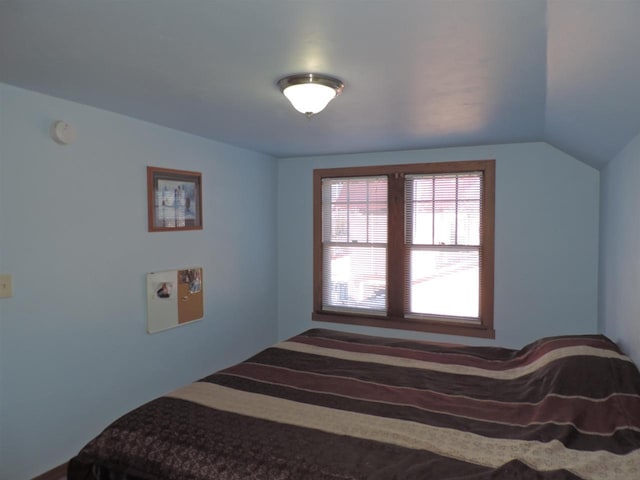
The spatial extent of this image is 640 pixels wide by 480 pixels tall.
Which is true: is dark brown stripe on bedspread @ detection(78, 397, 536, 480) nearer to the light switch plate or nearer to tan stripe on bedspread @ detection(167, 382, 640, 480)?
tan stripe on bedspread @ detection(167, 382, 640, 480)

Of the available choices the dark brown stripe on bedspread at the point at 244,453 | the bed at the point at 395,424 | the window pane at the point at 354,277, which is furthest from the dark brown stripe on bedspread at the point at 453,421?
the window pane at the point at 354,277

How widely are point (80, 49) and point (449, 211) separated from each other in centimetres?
329

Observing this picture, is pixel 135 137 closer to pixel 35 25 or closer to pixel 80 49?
pixel 80 49

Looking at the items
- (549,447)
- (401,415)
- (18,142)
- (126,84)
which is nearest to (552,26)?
(549,447)

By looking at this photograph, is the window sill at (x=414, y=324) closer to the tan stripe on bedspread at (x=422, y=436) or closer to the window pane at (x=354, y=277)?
the window pane at (x=354, y=277)

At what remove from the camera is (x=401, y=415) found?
1998 mm

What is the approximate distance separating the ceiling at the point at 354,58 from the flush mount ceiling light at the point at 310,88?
0.22 feet

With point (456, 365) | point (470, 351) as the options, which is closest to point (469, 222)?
point (470, 351)

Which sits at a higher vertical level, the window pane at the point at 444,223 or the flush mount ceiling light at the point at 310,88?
the flush mount ceiling light at the point at 310,88

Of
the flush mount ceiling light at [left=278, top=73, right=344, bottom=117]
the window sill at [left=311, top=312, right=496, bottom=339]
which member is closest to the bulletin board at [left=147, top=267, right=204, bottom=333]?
the window sill at [left=311, top=312, right=496, bottom=339]

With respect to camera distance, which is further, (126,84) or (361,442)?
(126,84)

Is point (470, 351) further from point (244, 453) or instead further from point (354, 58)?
point (354, 58)

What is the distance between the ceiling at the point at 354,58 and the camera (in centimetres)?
146

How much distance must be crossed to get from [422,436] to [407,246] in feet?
8.83
